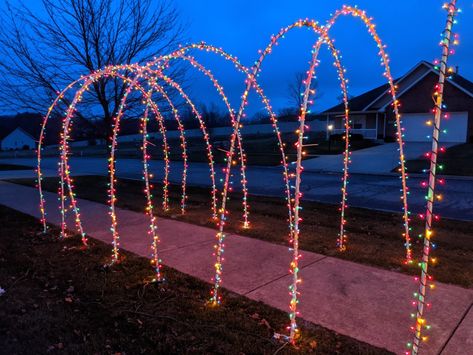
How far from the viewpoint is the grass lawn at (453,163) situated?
1527 centimetres

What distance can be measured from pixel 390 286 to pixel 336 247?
1.47 metres

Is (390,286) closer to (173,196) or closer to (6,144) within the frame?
(173,196)

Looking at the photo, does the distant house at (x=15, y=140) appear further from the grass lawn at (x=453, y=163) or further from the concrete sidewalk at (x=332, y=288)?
the concrete sidewalk at (x=332, y=288)

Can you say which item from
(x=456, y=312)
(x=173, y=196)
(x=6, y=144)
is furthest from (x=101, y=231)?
(x=6, y=144)

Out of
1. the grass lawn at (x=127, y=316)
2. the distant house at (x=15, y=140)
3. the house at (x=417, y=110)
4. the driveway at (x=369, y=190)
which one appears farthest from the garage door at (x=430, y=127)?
the distant house at (x=15, y=140)

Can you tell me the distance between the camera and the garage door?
90.3ft

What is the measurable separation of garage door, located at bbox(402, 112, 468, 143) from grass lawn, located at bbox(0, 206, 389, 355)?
25.8m

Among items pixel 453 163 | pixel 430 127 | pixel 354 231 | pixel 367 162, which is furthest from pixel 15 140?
pixel 354 231

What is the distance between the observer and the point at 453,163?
17.5 metres

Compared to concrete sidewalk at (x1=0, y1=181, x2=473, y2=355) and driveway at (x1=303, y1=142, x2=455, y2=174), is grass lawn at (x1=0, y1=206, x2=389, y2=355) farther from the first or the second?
driveway at (x1=303, y1=142, x2=455, y2=174)

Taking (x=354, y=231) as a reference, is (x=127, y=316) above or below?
below

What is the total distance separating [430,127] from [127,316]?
29.3 meters

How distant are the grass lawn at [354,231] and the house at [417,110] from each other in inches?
770

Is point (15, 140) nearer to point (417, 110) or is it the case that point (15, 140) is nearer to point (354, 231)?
point (417, 110)
